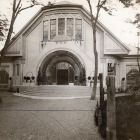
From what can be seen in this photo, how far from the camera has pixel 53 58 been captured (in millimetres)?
17359

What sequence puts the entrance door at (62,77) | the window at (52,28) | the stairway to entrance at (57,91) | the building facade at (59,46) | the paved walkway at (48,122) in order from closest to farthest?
the paved walkway at (48,122) → the stairway to entrance at (57,91) → the building facade at (59,46) → the window at (52,28) → the entrance door at (62,77)

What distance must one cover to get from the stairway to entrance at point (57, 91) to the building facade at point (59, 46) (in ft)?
5.59

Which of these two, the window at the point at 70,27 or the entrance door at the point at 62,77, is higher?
the window at the point at 70,27

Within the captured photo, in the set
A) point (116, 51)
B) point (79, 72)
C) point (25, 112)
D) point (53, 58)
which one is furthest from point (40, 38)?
point (25, 112)

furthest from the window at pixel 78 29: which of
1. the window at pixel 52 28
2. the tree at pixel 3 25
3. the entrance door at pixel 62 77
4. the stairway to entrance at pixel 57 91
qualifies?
the tree at pixel 3 25

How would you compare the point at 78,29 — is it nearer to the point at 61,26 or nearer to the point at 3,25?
the point at 61,26

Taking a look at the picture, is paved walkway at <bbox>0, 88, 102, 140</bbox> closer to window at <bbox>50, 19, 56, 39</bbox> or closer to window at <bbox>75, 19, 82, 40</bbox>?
window at <bbox>75, 19, 82, 40</bbox>

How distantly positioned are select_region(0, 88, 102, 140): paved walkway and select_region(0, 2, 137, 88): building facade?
250 inches

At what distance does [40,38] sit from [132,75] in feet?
36.6

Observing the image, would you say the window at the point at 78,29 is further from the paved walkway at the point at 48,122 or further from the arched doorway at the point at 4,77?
the paved walkway at the point at 48,122

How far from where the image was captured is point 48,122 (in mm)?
7312

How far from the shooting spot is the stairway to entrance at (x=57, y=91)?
43.6ft

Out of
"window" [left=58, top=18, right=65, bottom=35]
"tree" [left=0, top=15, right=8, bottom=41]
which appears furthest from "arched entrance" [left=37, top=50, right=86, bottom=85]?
"tree" [left=0, top=15, right=8, bottom=41]

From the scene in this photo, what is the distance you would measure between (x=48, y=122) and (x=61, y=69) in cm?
1052
